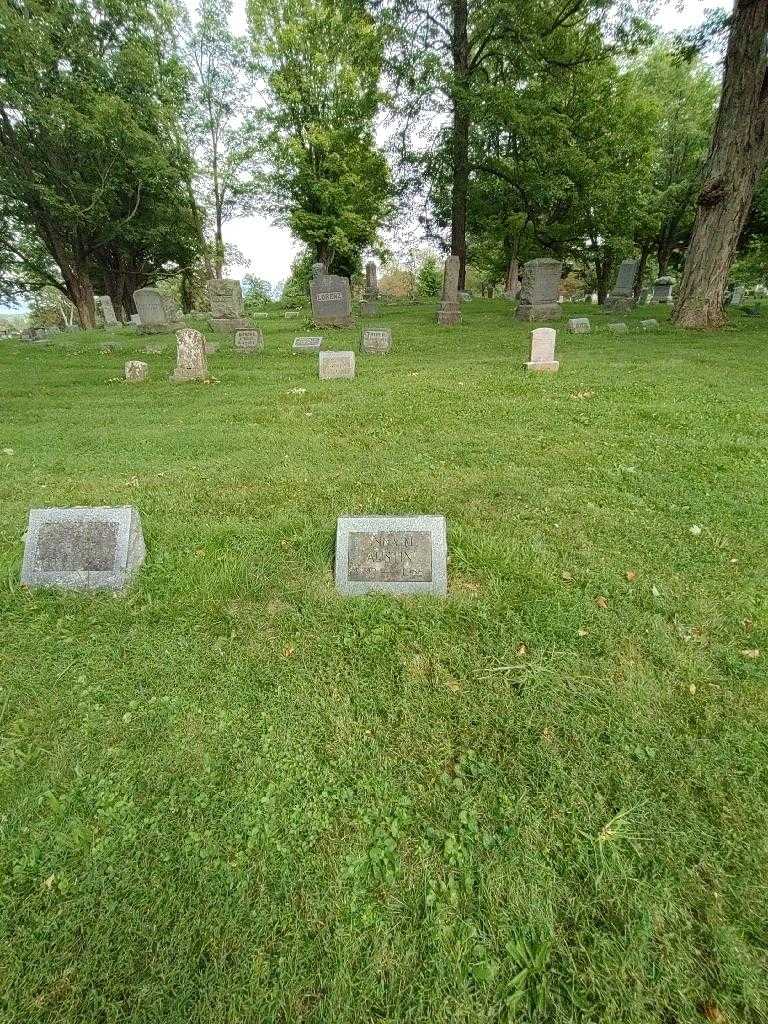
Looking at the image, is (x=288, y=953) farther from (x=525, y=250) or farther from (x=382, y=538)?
(x=525, y=250)

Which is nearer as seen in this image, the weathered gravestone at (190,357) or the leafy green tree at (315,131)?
the weathered gravestone at (190,357)

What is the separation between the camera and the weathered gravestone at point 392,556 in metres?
3.03

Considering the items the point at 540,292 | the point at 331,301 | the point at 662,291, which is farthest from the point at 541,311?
the point at 662,291

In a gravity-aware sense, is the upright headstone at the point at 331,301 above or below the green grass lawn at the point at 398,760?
above

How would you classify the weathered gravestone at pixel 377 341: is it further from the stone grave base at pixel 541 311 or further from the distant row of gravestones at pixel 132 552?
the distant row of gravestones at pixel 132 552

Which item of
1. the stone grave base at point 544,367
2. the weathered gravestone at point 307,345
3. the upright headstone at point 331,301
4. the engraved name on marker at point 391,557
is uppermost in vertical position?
the upright headstone at point 331,301

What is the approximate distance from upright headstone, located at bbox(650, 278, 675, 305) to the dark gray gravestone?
2247 centimetres

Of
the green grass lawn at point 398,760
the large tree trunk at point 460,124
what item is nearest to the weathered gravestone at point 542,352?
the green grass lawn at point 398,760

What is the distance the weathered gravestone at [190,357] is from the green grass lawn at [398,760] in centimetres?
527

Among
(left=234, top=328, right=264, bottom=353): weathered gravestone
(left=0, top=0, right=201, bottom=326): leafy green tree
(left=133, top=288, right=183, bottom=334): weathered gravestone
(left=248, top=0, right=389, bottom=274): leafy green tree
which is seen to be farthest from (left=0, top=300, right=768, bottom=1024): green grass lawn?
(left=248, top=0, right=389, bottom=274): leafy green tree

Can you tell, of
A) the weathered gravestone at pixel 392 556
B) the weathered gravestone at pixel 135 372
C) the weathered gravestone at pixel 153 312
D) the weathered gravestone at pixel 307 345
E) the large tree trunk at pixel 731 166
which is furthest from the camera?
the weathered gravestone at pixel 153 312

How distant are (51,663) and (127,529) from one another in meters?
0.92

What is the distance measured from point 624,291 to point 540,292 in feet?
25.2

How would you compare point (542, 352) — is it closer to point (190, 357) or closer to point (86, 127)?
point (190, 357)
